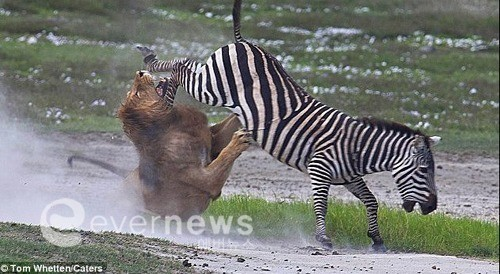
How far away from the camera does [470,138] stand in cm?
2336

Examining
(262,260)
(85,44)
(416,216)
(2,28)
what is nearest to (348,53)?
(85,44)

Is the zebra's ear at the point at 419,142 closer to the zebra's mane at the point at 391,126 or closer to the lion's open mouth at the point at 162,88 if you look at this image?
the zebra's mane at the point at 391,126

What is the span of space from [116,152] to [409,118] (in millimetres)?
7534

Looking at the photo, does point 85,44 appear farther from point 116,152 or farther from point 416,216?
point 416,216

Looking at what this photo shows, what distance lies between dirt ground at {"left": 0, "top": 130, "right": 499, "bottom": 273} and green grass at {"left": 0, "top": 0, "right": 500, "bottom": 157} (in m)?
2.17

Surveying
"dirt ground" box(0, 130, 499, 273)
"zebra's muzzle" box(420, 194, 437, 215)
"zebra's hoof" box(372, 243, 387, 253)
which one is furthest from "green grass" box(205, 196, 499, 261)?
"zebra's muzzle" box(420, 194, 437, 215)

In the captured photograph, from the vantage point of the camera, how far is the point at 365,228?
1340cm

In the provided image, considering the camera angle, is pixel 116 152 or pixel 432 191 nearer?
pixel 432 191

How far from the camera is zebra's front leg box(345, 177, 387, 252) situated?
12633mm

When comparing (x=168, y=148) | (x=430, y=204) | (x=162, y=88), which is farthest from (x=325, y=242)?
(x=162, y=88)

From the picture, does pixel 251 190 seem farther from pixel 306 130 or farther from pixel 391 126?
pixel 391 126

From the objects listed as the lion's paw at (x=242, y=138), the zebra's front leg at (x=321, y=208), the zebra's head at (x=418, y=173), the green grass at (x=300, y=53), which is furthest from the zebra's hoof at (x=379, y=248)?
the green grass at (x=300, y=53)

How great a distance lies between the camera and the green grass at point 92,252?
30.1 ft

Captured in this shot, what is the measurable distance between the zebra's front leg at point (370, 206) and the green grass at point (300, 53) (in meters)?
9.82
